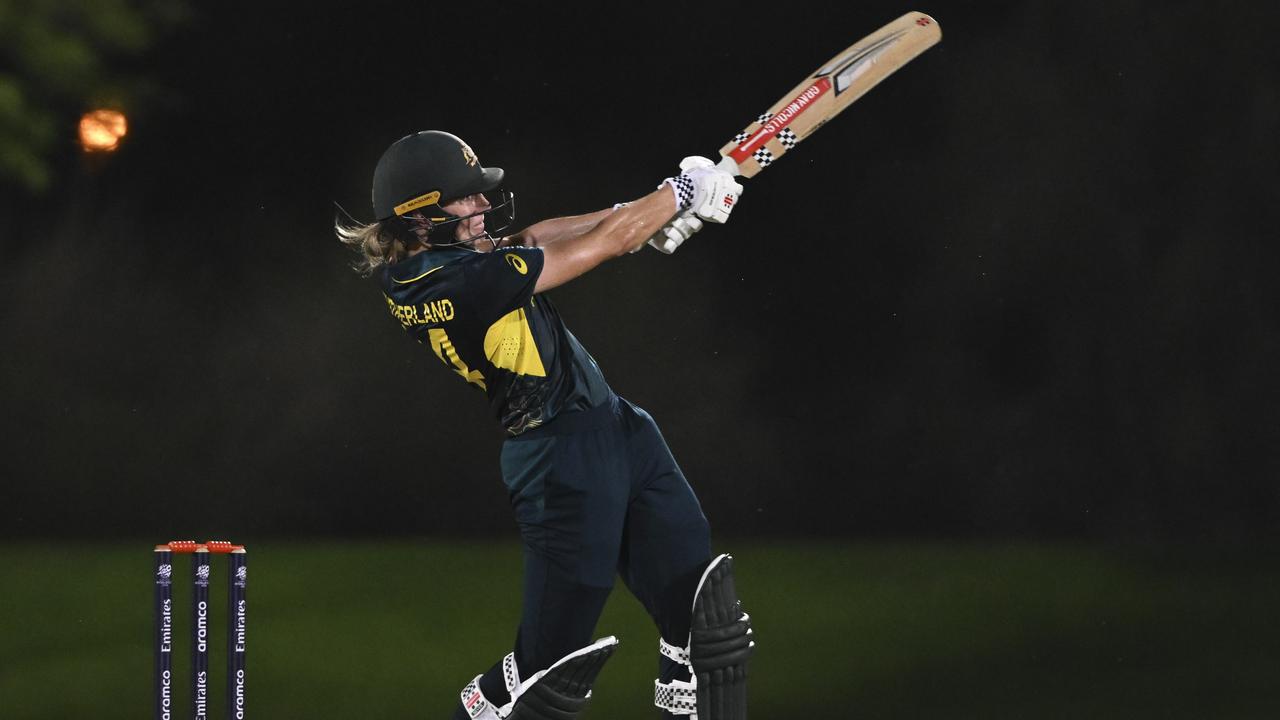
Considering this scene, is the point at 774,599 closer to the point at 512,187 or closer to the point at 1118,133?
the point at 512,187

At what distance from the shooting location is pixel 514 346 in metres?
2.77

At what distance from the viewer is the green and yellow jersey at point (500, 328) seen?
2709 millimetres

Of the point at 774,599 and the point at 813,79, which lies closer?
the point at 813,79

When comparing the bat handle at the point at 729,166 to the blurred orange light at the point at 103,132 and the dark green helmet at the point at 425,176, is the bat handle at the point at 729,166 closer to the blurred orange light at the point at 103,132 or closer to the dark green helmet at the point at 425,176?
the dark green helmet at the point at 425,176

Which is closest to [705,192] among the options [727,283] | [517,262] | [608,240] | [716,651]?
[608,240]

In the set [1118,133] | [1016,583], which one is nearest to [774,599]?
[1016,583]

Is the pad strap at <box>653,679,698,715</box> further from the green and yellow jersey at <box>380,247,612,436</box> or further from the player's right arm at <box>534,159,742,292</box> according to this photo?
the player's right arm at <box>534,159,742,292</box>

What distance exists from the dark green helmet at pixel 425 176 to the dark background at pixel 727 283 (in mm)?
3306

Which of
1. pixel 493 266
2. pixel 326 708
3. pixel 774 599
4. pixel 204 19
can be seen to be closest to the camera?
pixel 493 266

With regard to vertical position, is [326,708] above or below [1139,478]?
below

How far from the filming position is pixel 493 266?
270 cm

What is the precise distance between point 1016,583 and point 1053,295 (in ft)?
4.64

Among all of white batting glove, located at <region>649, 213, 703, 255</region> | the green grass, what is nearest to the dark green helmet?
white batting glove, located at <region>649, 213, 703, 255</region>

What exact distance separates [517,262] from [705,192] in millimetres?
417
